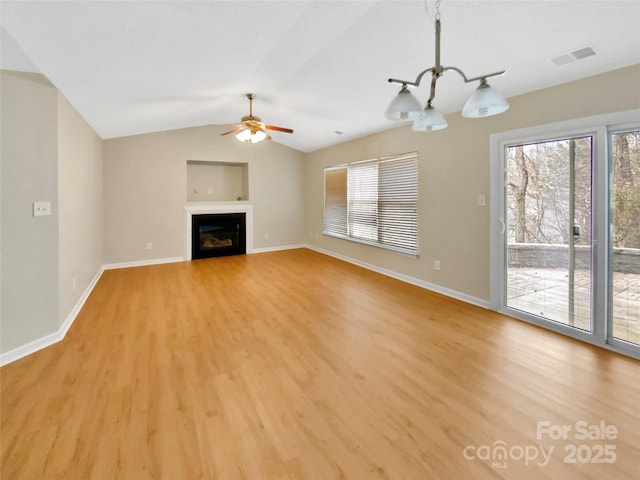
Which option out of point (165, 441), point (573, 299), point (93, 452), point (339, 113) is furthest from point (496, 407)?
point (339, 113)

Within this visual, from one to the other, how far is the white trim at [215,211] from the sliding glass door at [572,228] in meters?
5.18

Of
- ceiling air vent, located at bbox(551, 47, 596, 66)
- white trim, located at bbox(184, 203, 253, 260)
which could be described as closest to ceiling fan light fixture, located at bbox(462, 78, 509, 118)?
ceiling air vent, located at bbox(551, 47, 596, 66)

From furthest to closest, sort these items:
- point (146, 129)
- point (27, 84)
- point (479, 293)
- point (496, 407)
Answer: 1. point (146, 129)
2. point (479, 293)
3. point (27, 84)
4. point (496, 407)

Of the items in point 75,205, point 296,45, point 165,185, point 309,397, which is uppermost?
point 296,45

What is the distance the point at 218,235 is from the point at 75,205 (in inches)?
141

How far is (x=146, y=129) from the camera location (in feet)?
18.3

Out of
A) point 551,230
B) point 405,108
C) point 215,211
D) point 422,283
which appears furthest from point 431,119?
point 215,211

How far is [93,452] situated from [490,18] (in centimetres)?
372

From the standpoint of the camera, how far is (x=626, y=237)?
2.64 m

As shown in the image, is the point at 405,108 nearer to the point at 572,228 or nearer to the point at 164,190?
the point at 572,228

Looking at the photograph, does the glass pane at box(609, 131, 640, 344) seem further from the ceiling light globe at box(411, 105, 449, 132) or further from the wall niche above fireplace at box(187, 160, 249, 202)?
the wall niche above fireplace at box(187, 160, 249, 202)

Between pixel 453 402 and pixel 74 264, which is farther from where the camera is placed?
pixel 74 264

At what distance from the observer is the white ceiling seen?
206cm

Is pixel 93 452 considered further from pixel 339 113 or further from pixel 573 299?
pixel 339 113
